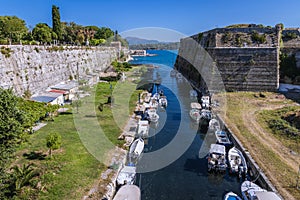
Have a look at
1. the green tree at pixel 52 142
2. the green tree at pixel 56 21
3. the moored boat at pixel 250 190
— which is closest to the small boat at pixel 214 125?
the moored boat at pixel 250 190

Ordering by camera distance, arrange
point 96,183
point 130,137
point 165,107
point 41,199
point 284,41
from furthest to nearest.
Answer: point 284,41 < point 165,107 < point 130,137 < point 96,183 < point 41,199

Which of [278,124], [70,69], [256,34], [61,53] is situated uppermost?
[256,34]

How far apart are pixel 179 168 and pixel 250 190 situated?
3991 millimetres

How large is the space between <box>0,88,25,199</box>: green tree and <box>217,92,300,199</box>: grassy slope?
10118 mm

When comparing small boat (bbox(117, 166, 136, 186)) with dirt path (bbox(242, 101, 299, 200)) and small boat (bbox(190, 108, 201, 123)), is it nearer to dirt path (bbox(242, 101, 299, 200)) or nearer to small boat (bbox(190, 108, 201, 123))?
dirt path (bbox(242, 101, 299, 200))

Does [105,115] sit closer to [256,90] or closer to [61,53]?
[61,53]

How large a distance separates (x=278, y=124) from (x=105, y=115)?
12.5 m

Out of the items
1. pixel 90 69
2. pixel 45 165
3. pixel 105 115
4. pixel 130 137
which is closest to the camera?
pixel 45 165

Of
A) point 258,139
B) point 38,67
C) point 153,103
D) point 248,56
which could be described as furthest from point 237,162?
point 38,67

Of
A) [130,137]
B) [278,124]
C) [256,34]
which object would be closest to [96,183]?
[130,137]

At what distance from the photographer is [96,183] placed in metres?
9.92

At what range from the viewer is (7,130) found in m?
7.84

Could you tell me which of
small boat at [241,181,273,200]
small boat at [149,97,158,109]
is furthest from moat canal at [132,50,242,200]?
small boat at [149,97,158,109]

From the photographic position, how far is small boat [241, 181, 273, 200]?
928 centimetres
